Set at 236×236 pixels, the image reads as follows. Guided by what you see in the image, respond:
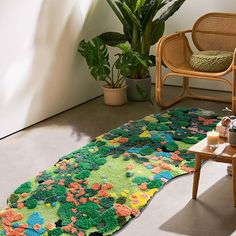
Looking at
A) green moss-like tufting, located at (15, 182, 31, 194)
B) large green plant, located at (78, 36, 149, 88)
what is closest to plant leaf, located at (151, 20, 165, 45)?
large green plant, located at (78, 36, 149, 88)

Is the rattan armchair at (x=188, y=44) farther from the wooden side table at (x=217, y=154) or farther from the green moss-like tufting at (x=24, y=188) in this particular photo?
the green moss-like tufting at (x=24, y=188)

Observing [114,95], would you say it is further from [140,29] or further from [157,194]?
[157,194]

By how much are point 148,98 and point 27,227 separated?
2502 mm

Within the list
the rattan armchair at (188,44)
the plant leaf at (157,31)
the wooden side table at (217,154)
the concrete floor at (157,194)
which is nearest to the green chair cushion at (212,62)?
the rattan armchair at (188,44)

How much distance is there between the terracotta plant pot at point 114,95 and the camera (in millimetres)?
5176

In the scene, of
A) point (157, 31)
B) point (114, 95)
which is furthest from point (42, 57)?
point (157, 31)

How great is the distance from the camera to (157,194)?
11.0 feet

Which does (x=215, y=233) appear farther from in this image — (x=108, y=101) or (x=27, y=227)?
(x=108, y=101)

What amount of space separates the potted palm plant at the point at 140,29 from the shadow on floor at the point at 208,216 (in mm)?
2016

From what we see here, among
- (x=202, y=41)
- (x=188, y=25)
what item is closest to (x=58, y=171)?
(x=202, y=41)

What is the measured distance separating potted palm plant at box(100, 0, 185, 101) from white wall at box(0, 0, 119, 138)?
1.01 ft

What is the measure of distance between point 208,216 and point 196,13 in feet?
9.84

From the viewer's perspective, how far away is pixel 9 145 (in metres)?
4.24

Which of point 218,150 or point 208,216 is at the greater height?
point 218,150
